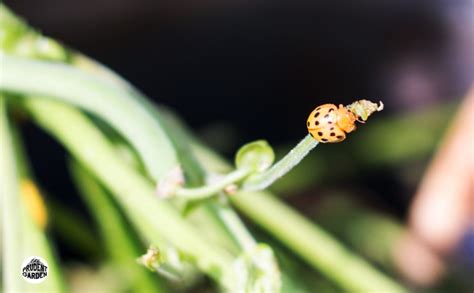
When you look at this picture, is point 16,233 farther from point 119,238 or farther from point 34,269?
point 119,238

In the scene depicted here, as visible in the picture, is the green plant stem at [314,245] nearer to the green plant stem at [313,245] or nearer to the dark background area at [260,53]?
the green plant stem at [313,245]

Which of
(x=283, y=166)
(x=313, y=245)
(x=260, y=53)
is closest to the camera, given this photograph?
(x=283, y=166)

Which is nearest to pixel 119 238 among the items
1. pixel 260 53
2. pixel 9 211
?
pixel 9 211

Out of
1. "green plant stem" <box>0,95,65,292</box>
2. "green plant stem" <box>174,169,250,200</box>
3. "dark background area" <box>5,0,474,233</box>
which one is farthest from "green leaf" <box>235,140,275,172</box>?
"dark background area" <box>5,0,474,233</box>

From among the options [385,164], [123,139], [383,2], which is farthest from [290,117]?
[123,139]

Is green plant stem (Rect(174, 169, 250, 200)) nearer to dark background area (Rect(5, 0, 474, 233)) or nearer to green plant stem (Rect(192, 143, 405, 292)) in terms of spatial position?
green plant stem (Rect(192, 143, 405, 292))

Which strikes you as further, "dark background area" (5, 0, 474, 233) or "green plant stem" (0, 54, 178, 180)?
"dark background area" (5, 0, 474, 233)

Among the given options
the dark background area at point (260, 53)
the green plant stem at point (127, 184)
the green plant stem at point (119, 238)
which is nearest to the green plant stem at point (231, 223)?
Result: the green plant stem at point (127, 184)
